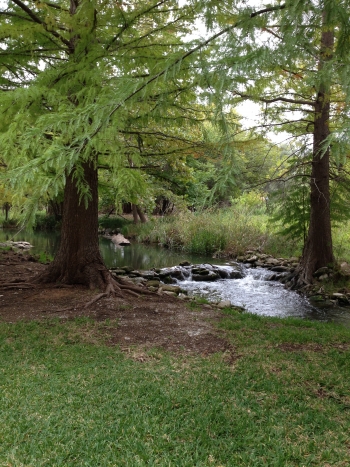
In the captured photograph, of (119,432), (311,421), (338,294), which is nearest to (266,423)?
(311,421)

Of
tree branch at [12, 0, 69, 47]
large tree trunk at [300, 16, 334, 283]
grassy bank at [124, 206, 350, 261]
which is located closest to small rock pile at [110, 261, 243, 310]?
large tree trunk at [300, 16, 334, 283]

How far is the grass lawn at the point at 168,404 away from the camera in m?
2.79

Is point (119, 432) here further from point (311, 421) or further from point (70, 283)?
point (70, 283)

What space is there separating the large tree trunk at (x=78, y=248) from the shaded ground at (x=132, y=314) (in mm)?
290

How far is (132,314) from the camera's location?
604cm

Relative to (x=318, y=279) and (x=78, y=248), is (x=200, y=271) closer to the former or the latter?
(x=318, y=279)

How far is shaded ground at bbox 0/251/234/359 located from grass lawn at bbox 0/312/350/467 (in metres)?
0.32

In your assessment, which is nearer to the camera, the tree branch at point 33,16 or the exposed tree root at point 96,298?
the tree branch at point 33,16

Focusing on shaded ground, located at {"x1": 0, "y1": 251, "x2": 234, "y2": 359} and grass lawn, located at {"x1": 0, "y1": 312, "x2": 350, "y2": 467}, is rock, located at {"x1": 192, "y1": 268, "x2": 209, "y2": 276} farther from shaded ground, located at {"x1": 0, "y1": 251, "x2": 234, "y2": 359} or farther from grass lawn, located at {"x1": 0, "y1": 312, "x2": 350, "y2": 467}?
grass lawn, located at {"x1": 0, "y1": 312, "x2": 350, "y2": 467}

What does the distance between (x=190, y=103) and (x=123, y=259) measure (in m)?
9.62

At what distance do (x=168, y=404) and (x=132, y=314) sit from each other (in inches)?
106

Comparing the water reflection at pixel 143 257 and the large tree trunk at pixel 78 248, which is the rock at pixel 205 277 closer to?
the water reflection at pixel 143 257

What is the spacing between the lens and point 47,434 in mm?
2959

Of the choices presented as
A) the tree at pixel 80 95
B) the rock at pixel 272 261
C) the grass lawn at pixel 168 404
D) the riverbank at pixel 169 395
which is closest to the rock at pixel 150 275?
the tree at pixel 80 95
